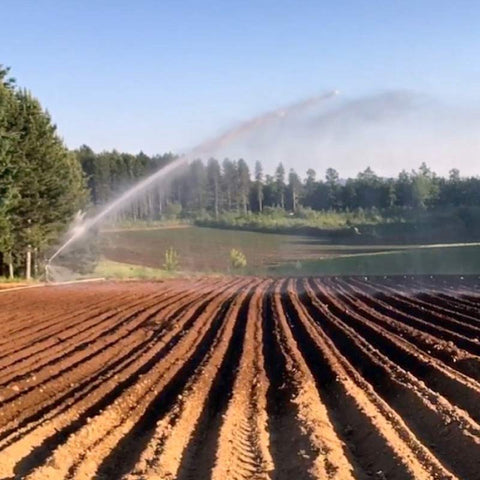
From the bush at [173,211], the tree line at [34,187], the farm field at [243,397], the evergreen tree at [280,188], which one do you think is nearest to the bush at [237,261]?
the tree line at [34,187]

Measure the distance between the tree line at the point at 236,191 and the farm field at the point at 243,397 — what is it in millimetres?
78159

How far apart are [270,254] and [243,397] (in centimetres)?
6562

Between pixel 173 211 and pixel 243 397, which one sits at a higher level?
pixel 173 211

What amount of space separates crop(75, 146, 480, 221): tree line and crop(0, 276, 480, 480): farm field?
256 ft

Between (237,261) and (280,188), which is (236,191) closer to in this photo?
(280,188)

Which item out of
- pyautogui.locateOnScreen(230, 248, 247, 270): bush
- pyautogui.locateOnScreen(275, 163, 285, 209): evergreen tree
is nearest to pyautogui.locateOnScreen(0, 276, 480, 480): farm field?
pyautogui.locateOnScreen(230, 248, 247, 270): bush

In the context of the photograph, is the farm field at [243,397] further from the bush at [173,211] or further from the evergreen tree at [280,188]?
the evergreen tree at [280,188]

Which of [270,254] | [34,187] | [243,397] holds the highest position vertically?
[34,187]

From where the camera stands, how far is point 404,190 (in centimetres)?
12738

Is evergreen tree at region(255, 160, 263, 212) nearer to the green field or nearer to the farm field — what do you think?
the green field

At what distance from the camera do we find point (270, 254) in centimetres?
7638

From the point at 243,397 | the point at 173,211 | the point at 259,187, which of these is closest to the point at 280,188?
the point at 259,187

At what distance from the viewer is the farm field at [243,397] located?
295 inches

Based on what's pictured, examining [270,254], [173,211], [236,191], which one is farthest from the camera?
[236,191]
